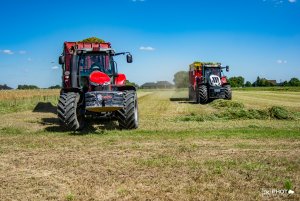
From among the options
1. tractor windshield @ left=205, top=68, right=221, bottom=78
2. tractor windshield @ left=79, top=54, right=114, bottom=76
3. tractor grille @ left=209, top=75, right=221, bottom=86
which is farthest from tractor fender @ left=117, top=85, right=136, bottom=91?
tractor windshield @ left=205, top=68, right=221, bottom=78

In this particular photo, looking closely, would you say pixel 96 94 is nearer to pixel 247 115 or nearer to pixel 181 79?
pixel 247 115

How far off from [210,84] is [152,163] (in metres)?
18.1

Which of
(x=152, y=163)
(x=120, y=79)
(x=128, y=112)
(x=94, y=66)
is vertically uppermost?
(x=94, y=66)

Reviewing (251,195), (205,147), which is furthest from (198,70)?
(251,195)

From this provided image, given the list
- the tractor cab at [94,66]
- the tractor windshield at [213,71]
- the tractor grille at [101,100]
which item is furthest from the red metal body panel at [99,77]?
the tractor windshield at [213,71]

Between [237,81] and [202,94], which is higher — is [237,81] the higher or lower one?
the higher one

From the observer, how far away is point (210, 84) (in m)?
25.1

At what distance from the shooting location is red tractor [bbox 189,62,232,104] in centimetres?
2502

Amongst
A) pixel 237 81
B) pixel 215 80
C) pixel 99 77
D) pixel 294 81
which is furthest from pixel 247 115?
pixel 237 81

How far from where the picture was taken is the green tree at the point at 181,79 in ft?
189

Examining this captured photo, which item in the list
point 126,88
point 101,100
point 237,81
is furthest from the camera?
point 237,81

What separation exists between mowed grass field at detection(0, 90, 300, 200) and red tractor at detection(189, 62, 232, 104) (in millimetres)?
11593

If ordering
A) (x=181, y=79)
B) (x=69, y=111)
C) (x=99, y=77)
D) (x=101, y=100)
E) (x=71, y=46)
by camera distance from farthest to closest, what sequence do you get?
1. (x=181, y=79)
2. (x=71, y=46)
3. (x=99, y=77)
4. (x=69, y=111)
5. (x=101, y=100)

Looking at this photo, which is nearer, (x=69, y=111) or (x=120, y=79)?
(x=69, y=111)
